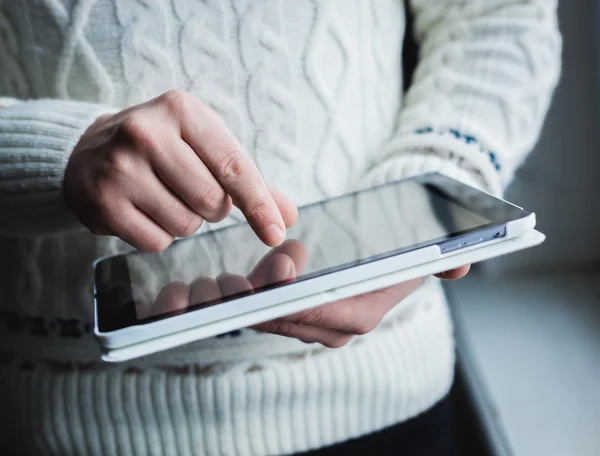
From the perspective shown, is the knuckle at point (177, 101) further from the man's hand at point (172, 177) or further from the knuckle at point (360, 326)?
the knuckle at point (360, 326)

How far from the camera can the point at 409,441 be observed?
39 centimetres

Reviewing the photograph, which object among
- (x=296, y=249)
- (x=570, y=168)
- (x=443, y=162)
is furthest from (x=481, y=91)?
(x=570, y=168)

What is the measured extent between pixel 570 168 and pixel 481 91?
49 cm

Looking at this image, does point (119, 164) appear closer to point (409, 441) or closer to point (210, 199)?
point (210, 199)

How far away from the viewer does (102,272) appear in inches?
11.3

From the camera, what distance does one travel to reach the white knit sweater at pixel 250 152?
31cm

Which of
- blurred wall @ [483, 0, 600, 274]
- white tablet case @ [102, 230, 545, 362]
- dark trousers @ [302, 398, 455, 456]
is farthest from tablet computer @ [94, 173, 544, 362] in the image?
blurred wall @ [483, 0, 600, 274]

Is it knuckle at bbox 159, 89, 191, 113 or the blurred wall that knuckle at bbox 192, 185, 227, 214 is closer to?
knuckle at bbox 159, 89, 191, 113

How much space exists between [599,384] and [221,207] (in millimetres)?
551

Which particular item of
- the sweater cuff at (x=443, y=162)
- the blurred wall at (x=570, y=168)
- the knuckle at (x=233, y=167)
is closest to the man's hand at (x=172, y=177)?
the knuckle at (x=233, y=167)

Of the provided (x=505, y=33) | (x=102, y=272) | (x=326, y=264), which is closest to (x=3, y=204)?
(x=102, y=272)

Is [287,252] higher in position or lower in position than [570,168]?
higher

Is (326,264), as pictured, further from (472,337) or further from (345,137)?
(472,337)

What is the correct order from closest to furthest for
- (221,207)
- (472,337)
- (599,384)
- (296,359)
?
(221,207)
(296,359)
(599,384)
(472,337)
